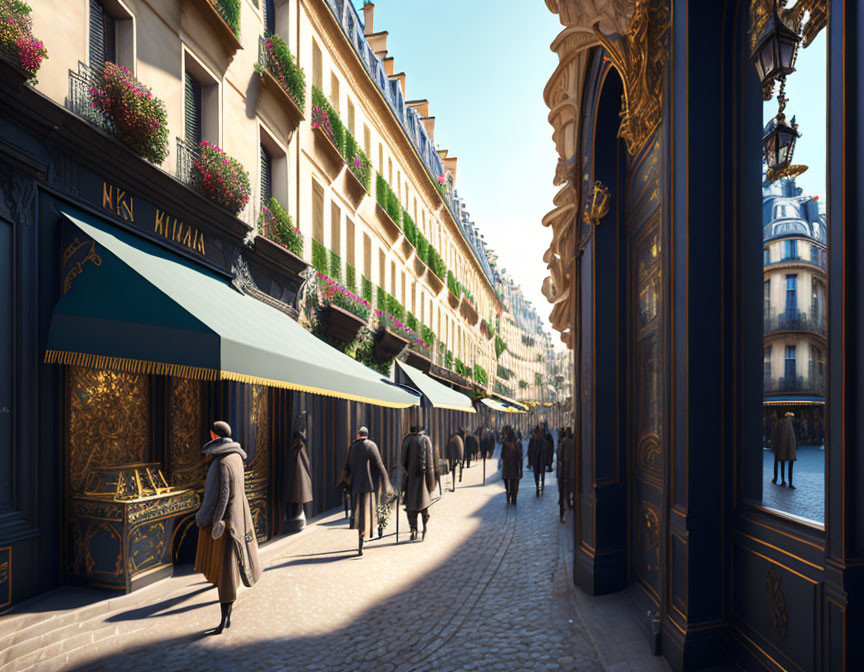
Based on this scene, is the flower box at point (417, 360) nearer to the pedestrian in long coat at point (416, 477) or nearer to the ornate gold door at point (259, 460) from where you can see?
the pedestrian in long coat at point (416, 477)

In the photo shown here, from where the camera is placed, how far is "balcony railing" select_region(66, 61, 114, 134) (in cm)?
650

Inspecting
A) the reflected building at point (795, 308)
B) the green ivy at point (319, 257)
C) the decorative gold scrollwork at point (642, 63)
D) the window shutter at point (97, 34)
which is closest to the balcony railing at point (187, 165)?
the window shutter at point (97, 34)

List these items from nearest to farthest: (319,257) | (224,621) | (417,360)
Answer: (224,621)
(319,257)
(417,360)

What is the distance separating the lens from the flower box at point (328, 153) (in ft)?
44.3

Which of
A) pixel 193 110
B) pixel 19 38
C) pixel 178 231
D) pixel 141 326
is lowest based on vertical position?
pixel 141 326

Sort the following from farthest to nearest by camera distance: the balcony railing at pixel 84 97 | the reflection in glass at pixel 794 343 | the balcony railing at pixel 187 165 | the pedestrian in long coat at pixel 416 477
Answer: the pedestrian in long coat at pixel 416 477 → the balcony railing at pixel 187 165 → the balcony railing at pixel 84 97 → the reflection in glass at pixel 794 343

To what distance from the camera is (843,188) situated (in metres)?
3.02

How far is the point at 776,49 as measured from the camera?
12.9 feet

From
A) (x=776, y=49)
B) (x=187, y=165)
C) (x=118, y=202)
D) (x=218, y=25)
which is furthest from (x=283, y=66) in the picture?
(x=776, y=49)

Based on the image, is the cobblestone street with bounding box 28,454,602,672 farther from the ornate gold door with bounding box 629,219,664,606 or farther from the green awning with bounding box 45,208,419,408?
the green awning with bounding box 45,208,419,408

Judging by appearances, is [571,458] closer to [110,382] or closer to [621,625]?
[621,625]

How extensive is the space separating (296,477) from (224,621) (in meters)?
4.57

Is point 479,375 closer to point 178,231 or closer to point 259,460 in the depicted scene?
point 259,460

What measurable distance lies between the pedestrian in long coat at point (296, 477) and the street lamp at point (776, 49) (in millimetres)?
8662
